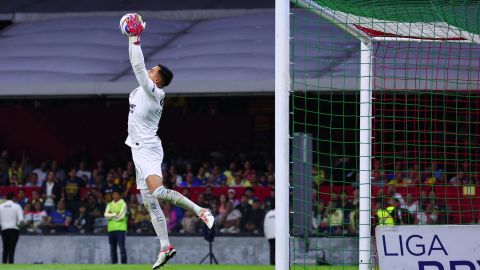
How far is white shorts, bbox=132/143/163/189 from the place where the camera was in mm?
13703

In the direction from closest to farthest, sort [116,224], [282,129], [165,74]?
[282,129]
[165,74]
[116,224]

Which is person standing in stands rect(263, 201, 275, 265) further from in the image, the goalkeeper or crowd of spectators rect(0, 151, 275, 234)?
the goalkeeper

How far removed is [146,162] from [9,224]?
14.4 metres

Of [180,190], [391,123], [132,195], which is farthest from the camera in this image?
[132,195]

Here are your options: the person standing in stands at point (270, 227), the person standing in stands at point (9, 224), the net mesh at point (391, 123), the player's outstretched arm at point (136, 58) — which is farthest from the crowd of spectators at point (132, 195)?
the player's outstretched arm at point (136, 58)

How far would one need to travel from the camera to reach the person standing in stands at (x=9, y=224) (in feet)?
89.3

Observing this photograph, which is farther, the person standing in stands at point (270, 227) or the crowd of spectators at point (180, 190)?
the crowd of spectators at point (180, 190)

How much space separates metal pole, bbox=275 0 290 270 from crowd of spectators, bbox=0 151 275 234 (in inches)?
652

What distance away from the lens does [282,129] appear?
1183cm

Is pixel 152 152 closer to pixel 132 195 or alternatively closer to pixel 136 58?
pixel 136 58

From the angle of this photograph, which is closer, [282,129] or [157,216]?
[282,129]

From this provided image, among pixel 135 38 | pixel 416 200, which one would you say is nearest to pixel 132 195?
pixel 416 200

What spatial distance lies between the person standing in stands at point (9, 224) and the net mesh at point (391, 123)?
6.62 meters

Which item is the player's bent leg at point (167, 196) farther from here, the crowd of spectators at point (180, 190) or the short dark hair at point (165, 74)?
the crowd of spectators at point (180, 190)
